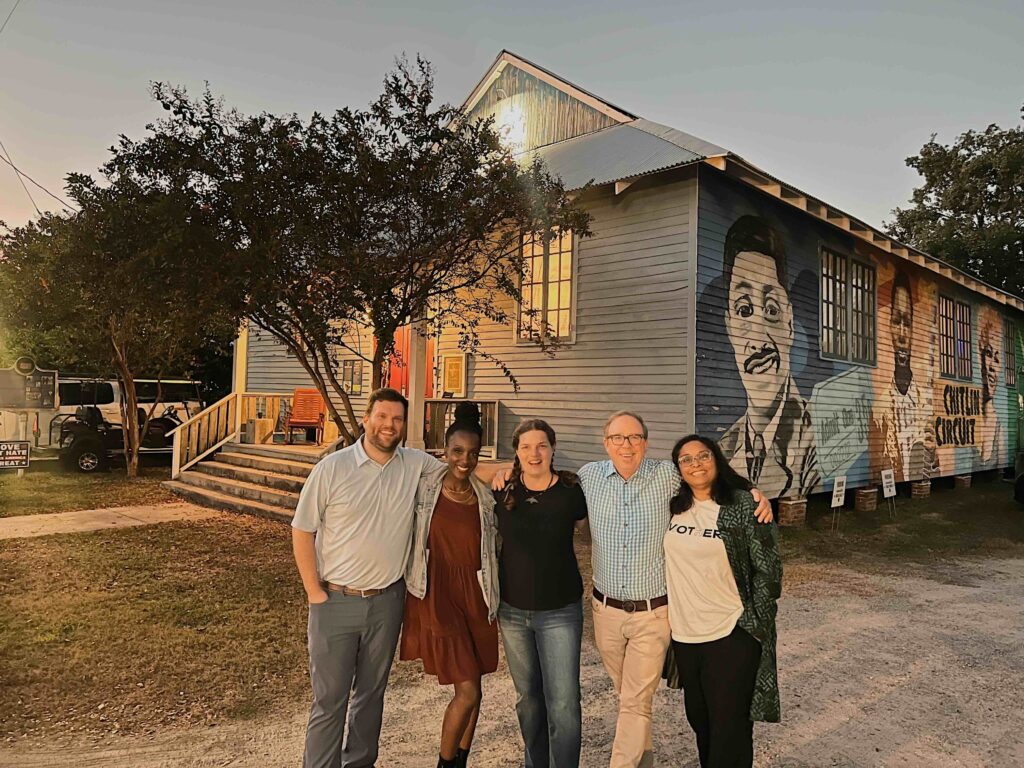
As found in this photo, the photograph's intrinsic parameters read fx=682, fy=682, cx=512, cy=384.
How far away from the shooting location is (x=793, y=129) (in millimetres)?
14766

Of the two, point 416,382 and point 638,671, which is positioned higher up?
point 416,382

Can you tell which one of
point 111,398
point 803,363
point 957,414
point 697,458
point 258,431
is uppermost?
point 803,363

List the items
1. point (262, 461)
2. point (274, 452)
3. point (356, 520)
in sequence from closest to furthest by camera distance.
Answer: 1. point (356, 520)
2. point (262, 461)
3. point (274, 452)

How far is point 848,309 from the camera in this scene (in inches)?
482

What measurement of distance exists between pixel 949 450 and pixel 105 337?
18.7 meters

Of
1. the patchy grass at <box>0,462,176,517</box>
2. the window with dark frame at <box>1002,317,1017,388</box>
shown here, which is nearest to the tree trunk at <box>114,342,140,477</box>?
the patchy grass at <box>0,462,176,517</box>

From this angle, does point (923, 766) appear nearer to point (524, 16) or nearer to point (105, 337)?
point (524, 16)

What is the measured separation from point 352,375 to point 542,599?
1100 centimetres

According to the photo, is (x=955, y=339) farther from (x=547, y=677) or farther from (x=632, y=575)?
(x=547, y=677)

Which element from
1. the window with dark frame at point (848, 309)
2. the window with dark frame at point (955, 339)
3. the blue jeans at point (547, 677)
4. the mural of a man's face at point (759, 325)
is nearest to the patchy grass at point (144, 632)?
the blue jeans at point (547, 677)

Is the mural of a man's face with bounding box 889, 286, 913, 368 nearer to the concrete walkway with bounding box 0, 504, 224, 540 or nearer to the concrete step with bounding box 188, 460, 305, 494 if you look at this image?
the concrete step with bounding box 188, 460, 305, 494

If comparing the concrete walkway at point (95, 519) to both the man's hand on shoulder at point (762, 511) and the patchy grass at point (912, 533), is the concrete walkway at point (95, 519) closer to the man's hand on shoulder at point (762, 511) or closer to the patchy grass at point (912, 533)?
the patchy grass at point (912, 533)

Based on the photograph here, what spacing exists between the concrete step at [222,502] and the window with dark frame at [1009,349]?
63.6 feet

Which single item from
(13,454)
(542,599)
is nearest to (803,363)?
(542,599)
